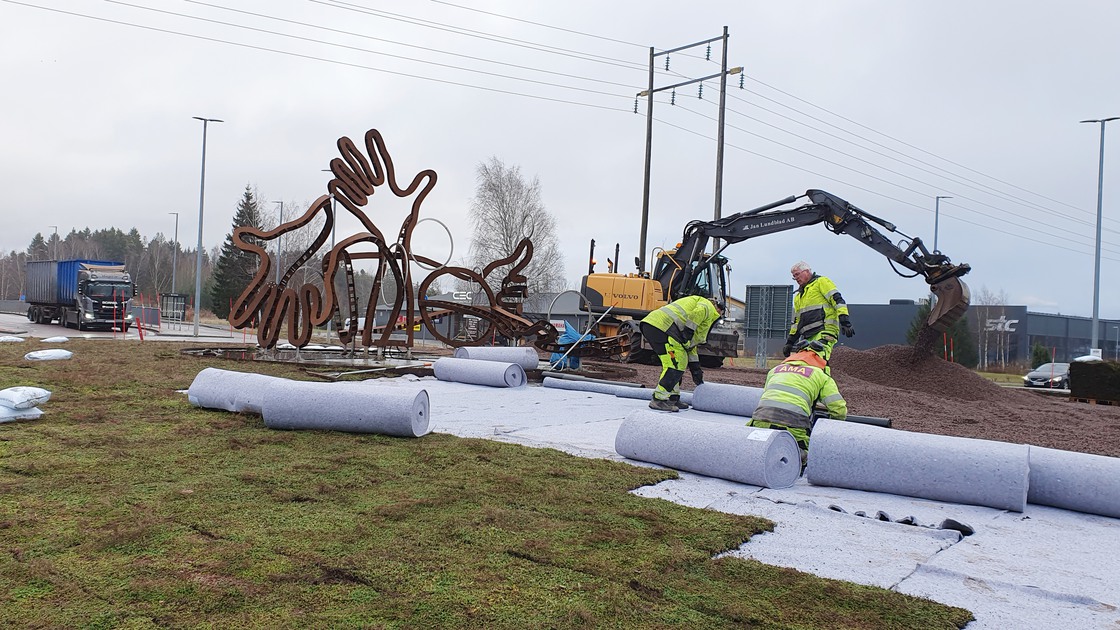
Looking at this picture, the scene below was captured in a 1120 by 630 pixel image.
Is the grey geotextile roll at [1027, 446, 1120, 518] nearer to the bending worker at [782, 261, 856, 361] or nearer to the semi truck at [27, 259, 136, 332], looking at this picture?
the bending worker at [782, 261, 856, 361]

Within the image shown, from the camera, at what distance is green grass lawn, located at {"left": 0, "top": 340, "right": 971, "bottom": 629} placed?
3260 millimetres

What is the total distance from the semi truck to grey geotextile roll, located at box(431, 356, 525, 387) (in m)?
24.4

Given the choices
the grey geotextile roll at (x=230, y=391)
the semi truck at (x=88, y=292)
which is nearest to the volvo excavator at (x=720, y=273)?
the grey geotextile roll at (x=230, y=391)

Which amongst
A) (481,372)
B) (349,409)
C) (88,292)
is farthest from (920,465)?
(88,292)

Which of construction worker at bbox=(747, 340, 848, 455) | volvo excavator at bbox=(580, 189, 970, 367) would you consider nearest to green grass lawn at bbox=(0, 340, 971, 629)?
construction worker at bbox=(747, 340, 848, 455)

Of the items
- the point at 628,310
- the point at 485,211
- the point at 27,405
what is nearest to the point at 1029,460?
the point at 27,405

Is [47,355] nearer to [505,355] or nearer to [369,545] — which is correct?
[505,355]

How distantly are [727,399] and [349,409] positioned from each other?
5175 mm

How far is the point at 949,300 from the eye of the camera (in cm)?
1599

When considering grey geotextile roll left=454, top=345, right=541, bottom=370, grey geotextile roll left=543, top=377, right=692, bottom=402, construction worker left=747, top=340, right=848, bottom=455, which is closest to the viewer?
construction worker left=747, top=340, right=848, bottom=455

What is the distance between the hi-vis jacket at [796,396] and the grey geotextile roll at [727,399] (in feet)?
9.51

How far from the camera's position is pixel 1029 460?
5832mm

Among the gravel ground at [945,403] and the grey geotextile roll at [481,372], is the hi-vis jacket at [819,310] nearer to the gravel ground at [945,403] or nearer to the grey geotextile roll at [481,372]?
the gravel ground at [945,403]

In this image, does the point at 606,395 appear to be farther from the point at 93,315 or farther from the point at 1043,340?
the point at 1043,340
